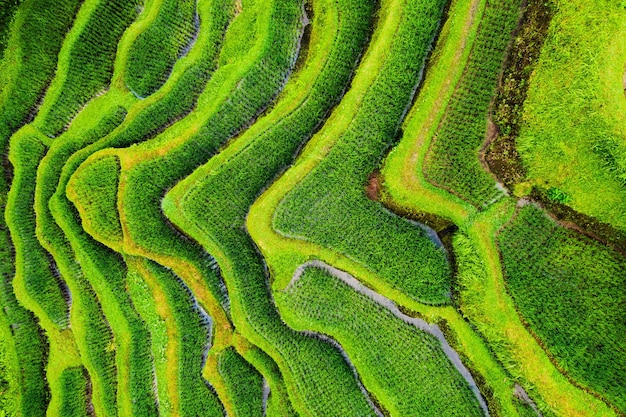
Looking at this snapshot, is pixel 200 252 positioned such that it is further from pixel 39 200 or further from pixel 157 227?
pixel 39 200

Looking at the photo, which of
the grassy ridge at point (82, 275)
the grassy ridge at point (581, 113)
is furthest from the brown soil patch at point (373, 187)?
the grassy ridge at point (82, 275)

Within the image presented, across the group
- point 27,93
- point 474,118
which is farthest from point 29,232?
point 474,118

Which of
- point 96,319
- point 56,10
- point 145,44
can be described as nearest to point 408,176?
point 145,44

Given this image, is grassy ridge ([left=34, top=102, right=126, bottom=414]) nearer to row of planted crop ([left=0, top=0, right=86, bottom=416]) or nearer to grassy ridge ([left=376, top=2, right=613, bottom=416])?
row of planted crop ([left=0, top=0, right=86, bottom=416])

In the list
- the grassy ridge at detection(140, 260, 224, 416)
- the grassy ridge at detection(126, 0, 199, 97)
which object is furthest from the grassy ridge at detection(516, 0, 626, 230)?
the grassy ridge at detection(140, 260, 224, 416)

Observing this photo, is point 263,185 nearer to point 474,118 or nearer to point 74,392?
point 474,118
